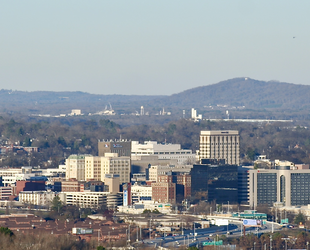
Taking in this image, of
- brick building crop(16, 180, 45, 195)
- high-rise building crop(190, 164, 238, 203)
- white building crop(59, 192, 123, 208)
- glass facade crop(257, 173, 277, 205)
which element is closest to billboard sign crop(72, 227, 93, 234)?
white building crop(59, 192, 123, 208)

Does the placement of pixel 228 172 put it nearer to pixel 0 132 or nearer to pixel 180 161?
pixel 180 161

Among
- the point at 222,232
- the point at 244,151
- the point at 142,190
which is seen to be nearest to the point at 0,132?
the point at 244,151

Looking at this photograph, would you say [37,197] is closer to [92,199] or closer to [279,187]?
[92,199]

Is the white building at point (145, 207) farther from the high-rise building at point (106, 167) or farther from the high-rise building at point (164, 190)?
the high-rise building at point (106, 167)

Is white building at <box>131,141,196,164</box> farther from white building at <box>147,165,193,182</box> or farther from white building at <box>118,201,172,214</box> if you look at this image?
white building at <box>118,201,172,214</box>

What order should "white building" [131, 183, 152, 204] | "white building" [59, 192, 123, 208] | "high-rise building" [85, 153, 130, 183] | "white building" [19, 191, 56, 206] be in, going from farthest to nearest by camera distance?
1. "high-rise building" [85, 153, 130, 183]
2. "white building" [131, 183, 152, 204]
3. "white building" [19, 191, 56, 206]
4. "white building" [59, 192, 123, 208]

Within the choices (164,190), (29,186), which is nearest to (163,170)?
(164,190)

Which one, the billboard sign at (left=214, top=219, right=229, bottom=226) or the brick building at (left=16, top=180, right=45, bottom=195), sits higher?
→ the brick building at (left=16, top=180, right=45, bottom=195)
